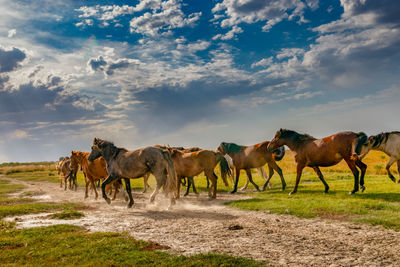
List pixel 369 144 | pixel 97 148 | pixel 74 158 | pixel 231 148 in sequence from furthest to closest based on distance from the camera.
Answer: pixel 74 158 → pixel 231 148 → pixel 369 144 → pixel 97 148

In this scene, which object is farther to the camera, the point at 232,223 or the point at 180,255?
the point at 232,223

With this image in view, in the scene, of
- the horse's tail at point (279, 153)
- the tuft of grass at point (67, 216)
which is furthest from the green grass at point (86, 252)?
the horse's tail at point (279, 153)

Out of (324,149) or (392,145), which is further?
(392,145)

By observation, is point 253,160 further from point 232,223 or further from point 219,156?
point 232,223

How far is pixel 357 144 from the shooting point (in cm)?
1230

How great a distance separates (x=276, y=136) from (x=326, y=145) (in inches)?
107

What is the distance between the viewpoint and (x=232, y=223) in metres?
8.73

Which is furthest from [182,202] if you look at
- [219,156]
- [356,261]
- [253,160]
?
[356,261]

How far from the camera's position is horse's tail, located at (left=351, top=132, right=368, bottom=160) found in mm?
12281

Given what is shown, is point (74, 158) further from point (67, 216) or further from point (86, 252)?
point (86, 252)

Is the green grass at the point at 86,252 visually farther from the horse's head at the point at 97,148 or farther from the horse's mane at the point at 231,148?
the horse's mane at the point at 231,148

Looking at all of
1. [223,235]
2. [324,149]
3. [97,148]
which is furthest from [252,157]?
[223,235]

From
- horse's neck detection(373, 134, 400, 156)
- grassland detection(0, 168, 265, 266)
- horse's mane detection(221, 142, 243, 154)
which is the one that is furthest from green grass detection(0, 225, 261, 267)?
horse's neck detection(373, 134, 400, 156)

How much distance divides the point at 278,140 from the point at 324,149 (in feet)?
8.37
